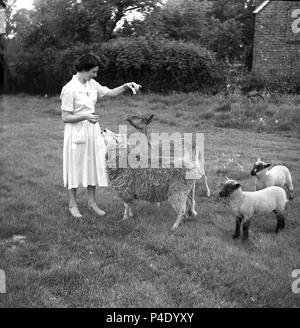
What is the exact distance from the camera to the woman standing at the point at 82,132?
6062mm

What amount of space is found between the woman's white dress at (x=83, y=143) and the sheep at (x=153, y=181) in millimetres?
151

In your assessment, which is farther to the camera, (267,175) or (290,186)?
(290,186)

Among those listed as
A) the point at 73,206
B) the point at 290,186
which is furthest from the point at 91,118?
the point at 290,186

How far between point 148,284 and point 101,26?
2111 centimetres

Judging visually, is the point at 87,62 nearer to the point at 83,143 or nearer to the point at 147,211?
the point at 83,143

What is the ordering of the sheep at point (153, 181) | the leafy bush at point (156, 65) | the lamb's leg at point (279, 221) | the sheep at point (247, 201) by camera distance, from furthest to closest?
the leafy bush at point (156, 65)
the sheep at point (153, 181)
the lamb's leg at point (279, 221)
the sheep at point (247, 201)

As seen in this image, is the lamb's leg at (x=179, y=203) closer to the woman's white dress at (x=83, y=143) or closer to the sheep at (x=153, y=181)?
the sheep at (x=153, y=181)

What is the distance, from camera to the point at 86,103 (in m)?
6.15

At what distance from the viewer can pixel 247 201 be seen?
5.50 metres

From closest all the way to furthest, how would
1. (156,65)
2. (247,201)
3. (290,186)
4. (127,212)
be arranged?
(247,201)
(127,212)
(290,186)
(156,65)

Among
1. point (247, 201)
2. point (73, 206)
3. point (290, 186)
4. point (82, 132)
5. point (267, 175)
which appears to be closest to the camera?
point (247, 201)

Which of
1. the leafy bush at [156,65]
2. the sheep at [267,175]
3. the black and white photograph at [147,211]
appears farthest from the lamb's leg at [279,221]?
the leafy bush at [156,65]

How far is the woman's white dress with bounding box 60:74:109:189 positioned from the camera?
20.1 feet

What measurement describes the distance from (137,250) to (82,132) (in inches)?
76.1
